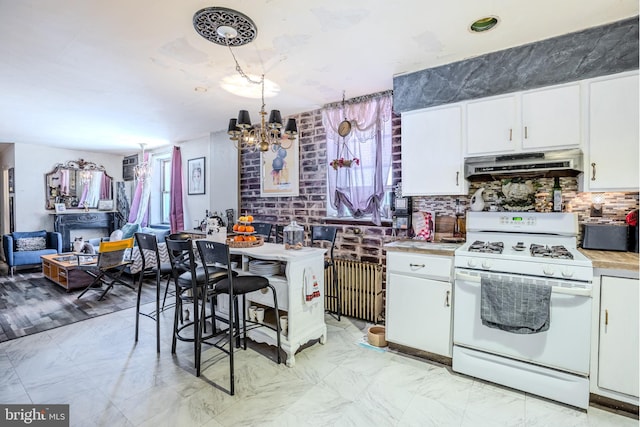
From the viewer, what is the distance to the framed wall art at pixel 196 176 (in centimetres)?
559

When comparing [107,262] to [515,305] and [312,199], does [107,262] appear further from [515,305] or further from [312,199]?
[515,305]

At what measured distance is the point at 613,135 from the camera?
2.08m

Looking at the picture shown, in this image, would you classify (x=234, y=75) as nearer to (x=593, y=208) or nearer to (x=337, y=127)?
(x=337, y=127)

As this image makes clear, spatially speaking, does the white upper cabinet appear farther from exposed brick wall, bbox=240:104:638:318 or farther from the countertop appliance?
the countertop appliance

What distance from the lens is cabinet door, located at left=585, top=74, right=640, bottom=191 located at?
79.7 inches

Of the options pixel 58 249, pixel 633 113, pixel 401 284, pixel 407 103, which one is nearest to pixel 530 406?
pixel 401 284

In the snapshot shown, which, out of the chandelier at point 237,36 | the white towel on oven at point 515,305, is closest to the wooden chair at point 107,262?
the chandelier at point 237,36

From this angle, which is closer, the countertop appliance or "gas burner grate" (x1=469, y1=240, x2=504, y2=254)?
the countertop appliance

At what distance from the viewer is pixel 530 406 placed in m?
1.95

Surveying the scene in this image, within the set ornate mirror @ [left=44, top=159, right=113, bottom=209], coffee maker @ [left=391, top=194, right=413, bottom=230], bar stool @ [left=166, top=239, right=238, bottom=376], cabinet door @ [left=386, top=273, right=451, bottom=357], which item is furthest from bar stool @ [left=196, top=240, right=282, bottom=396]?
ornate mirror @ [left=44, top=159, right=113, bottom=209]

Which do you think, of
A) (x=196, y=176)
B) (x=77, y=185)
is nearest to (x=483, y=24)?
(x=196, y=176)

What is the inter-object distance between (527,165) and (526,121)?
34cm

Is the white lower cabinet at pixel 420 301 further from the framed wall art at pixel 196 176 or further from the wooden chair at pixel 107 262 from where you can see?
the framed wall art at pixel 196 176

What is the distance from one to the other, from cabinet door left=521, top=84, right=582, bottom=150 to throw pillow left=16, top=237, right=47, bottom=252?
7665 millimetres
